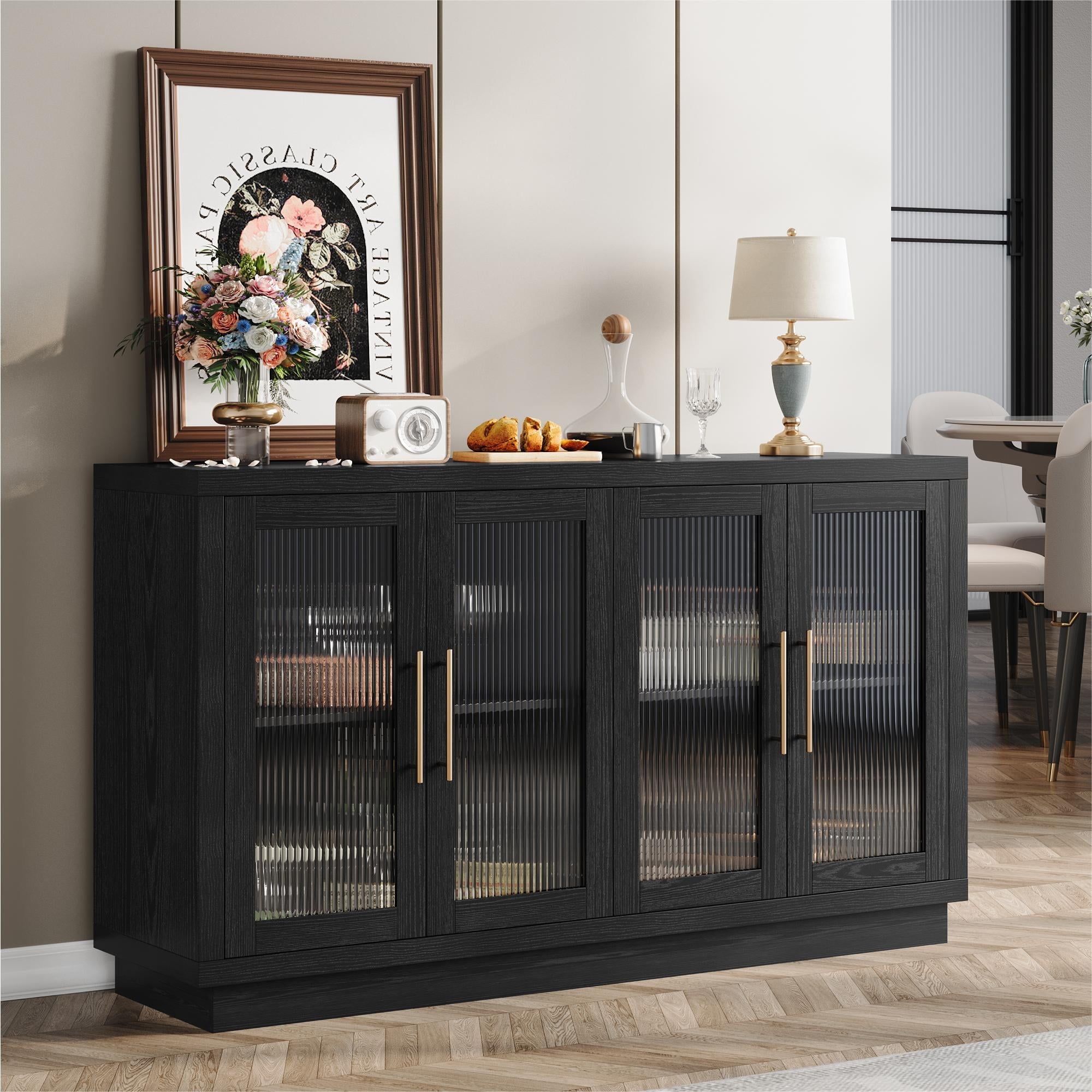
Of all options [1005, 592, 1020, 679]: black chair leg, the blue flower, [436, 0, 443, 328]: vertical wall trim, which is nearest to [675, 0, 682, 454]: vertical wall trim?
[436, 0, 443, 328]: vertical wall trim

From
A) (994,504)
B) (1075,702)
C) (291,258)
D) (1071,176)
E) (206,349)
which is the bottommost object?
(1075,702)

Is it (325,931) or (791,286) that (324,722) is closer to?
(325,931)

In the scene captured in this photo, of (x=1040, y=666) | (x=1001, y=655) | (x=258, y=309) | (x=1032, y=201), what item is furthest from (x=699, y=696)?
Result: (x=1032, y=201)

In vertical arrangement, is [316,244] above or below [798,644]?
above

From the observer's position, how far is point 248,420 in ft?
9.02

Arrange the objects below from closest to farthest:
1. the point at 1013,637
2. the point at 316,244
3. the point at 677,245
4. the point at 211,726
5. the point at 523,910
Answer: the point at 211,726, the point at 523,910, the point at 316,244, the point at 677,245, the point at 1013,637

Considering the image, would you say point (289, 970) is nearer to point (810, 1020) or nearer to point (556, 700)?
point (556, 700)

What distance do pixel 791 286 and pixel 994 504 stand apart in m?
3.96

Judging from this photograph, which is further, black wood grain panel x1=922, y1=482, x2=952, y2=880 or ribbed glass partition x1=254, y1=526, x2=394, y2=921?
black wood grain panel x1=922, y1=482, x2=952, y2=880

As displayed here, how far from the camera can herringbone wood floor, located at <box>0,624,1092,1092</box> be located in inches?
98.9

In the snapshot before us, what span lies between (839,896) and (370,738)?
42.5 inches

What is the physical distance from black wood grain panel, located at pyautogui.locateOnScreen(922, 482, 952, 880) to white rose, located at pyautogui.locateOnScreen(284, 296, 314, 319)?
4.40 ft

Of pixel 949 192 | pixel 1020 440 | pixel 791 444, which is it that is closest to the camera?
pixel 791 444

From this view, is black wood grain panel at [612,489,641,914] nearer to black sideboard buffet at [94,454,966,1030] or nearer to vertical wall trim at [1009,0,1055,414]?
black sideboard buffet at [94,454,966,1030]
